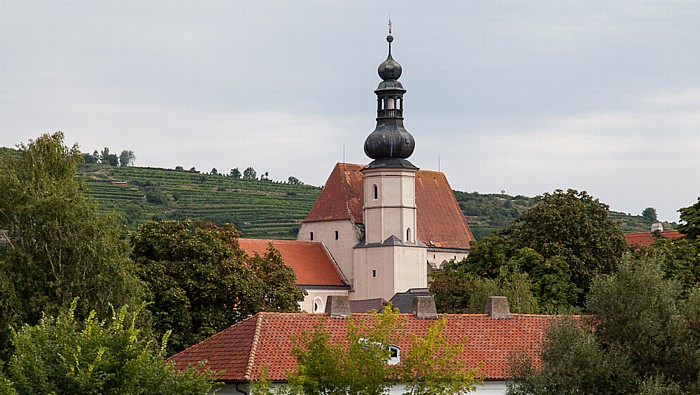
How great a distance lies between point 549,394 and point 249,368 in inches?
401

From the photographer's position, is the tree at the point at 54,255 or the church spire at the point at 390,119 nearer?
the tree at the point at 54,255

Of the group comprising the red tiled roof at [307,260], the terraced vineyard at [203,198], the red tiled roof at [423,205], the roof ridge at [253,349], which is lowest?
the roof ridge at [253,349]

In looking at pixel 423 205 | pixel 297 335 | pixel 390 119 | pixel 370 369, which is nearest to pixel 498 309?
pixel 297 335

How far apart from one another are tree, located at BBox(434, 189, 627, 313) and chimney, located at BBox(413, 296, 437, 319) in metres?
20.8

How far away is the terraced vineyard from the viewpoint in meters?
156

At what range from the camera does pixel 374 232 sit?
10494 cm

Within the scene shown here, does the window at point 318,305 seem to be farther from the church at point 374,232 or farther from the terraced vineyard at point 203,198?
the terraced vineyard at point 203,198

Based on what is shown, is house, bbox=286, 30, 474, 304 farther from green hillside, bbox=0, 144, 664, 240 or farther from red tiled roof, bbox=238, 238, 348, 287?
green hillside, bbox=0, 144, 664, 240

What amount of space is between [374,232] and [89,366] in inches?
2910

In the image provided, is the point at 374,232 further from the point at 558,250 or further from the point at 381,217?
the point at 558,250

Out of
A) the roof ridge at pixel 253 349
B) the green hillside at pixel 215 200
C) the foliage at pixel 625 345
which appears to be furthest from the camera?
the green hillside at pixel 215 200

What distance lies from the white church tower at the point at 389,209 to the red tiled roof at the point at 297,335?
55.0m

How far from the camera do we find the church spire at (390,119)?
102 metres

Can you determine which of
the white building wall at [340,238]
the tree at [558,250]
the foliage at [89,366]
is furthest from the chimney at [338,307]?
the white building wall at [340,238]
